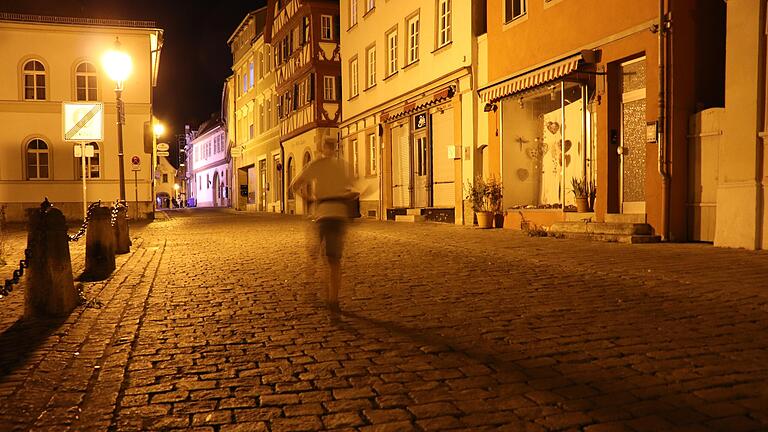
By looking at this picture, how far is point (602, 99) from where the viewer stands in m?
13.8

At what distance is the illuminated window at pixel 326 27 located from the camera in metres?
32.8

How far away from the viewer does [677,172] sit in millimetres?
12148

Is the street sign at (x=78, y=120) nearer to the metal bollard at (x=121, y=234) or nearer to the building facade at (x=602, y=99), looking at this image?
the metal bollard at (x=121, y=234)

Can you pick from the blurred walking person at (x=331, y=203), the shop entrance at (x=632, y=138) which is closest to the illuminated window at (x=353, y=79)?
the shop entrance at (x=632, y=138)

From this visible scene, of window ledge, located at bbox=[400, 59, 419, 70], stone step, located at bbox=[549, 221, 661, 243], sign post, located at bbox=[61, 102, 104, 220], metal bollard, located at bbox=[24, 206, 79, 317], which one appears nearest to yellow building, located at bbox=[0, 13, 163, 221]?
window ledge, located at bbox=[400, 59, 419, 70]

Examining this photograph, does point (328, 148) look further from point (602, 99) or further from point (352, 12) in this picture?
point (352, 12)

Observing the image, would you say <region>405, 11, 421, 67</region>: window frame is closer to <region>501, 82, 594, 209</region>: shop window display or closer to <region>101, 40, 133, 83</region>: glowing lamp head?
<region>501, 82, 594, 209</region>: shop window display

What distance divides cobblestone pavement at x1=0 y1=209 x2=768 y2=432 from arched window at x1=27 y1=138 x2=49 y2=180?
2430 centimetres

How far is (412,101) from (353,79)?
7.39m

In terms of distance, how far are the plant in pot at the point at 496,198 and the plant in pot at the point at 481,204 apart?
0.26 feet

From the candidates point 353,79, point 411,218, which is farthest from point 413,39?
point 353,79

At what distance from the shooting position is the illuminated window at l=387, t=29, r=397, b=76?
24812 mm

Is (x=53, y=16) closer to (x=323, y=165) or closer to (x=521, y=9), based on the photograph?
(x=521, y=9)

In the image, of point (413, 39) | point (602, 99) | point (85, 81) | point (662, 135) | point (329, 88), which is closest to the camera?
point (662, 135)
